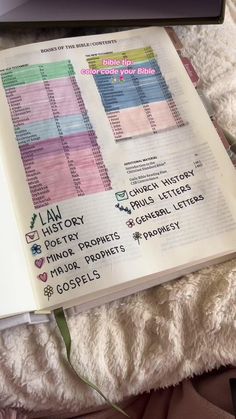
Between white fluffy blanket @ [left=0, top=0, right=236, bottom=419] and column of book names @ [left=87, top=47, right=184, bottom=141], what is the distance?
0.22 metres

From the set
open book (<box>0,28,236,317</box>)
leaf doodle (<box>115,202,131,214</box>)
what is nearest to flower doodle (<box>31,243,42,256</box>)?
open book (<box>0,28,236,317</box>)

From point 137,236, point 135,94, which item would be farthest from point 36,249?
point 135,94

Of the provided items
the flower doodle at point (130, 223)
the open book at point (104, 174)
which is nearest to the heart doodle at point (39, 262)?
the open book at point (104, 174)

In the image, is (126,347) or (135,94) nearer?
(126,347)

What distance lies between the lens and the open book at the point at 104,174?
533 millimetres

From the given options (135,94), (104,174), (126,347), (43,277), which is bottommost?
(126,347)

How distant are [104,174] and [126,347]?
21cm

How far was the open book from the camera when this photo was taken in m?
0.53

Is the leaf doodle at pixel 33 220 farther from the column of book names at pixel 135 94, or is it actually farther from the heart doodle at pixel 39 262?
the column of book names at pixel 135 94

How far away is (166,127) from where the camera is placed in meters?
0.63

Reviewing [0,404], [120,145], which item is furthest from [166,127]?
[0,404]

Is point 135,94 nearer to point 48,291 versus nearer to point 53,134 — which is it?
point 53,134

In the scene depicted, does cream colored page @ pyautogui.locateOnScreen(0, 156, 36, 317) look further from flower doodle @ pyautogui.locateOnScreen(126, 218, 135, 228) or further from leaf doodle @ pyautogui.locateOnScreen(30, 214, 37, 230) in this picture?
flower doodle @ pyautogui.locateOnScreen(126, 218, 135, 228)

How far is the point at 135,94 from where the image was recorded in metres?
0.65
